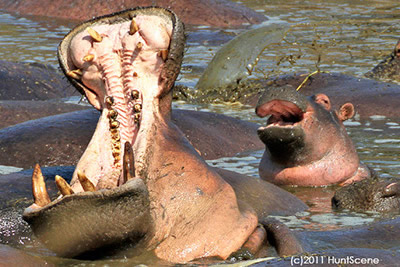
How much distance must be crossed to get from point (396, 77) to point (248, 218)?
6.25 m

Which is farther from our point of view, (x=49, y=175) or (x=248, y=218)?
(x=49, y=175)

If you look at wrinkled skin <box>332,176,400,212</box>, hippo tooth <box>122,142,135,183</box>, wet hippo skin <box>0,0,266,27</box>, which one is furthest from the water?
hippo tooth <box>122,142,135,183</box>

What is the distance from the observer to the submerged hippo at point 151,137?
3.33 meters

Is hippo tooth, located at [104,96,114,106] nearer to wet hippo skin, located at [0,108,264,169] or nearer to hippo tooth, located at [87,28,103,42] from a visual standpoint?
hippo tooth, located at [87,28,103,42]

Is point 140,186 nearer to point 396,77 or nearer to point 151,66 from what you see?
point 151,66

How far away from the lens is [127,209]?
9.89ft

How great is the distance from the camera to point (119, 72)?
3416 millimetres

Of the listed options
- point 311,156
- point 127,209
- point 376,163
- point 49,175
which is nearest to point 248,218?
point 127,209

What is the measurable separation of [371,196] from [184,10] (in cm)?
1099

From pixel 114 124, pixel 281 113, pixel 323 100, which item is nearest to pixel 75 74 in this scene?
pixel 114 124

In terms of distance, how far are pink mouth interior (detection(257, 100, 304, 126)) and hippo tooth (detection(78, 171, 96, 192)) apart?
2369 millimetres

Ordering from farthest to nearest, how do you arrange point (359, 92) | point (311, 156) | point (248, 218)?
point (359, 92) → point (311, 156) → point (248, 218)

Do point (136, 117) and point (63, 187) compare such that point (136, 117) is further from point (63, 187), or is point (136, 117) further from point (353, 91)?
point (353, 91)

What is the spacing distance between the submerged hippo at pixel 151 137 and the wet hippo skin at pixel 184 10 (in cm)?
1163
